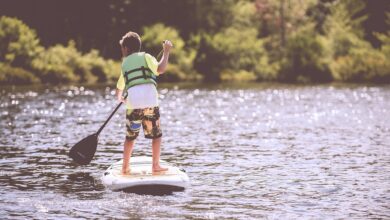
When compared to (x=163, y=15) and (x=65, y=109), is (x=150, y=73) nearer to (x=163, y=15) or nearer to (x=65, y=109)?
(x=65, y=109)

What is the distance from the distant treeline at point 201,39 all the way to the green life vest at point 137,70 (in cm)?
4303

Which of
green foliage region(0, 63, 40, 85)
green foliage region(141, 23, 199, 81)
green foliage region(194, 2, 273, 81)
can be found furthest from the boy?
green foliage region(194, 2, 273, 81)

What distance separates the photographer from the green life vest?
12.9m

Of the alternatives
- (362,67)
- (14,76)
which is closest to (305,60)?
(362,67)

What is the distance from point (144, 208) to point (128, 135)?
2.08 metres

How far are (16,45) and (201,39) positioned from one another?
866 inches

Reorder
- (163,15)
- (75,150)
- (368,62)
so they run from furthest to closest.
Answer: (163,15) < (368,62) < (75,150)

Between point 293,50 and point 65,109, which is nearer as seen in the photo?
point 65,109

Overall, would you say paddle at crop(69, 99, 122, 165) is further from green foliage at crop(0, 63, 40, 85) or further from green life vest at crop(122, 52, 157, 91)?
green foliage at crop(0, 63, 40, 85)

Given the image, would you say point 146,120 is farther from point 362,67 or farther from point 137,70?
point 362,67

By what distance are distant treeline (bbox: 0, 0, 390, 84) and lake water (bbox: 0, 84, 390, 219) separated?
2439 cm

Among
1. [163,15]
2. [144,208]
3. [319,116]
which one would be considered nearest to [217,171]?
[144,208]

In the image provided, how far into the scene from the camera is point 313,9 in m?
84.5

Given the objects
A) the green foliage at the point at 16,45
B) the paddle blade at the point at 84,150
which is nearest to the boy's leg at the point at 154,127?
the paddle blade at the point at 84,150
